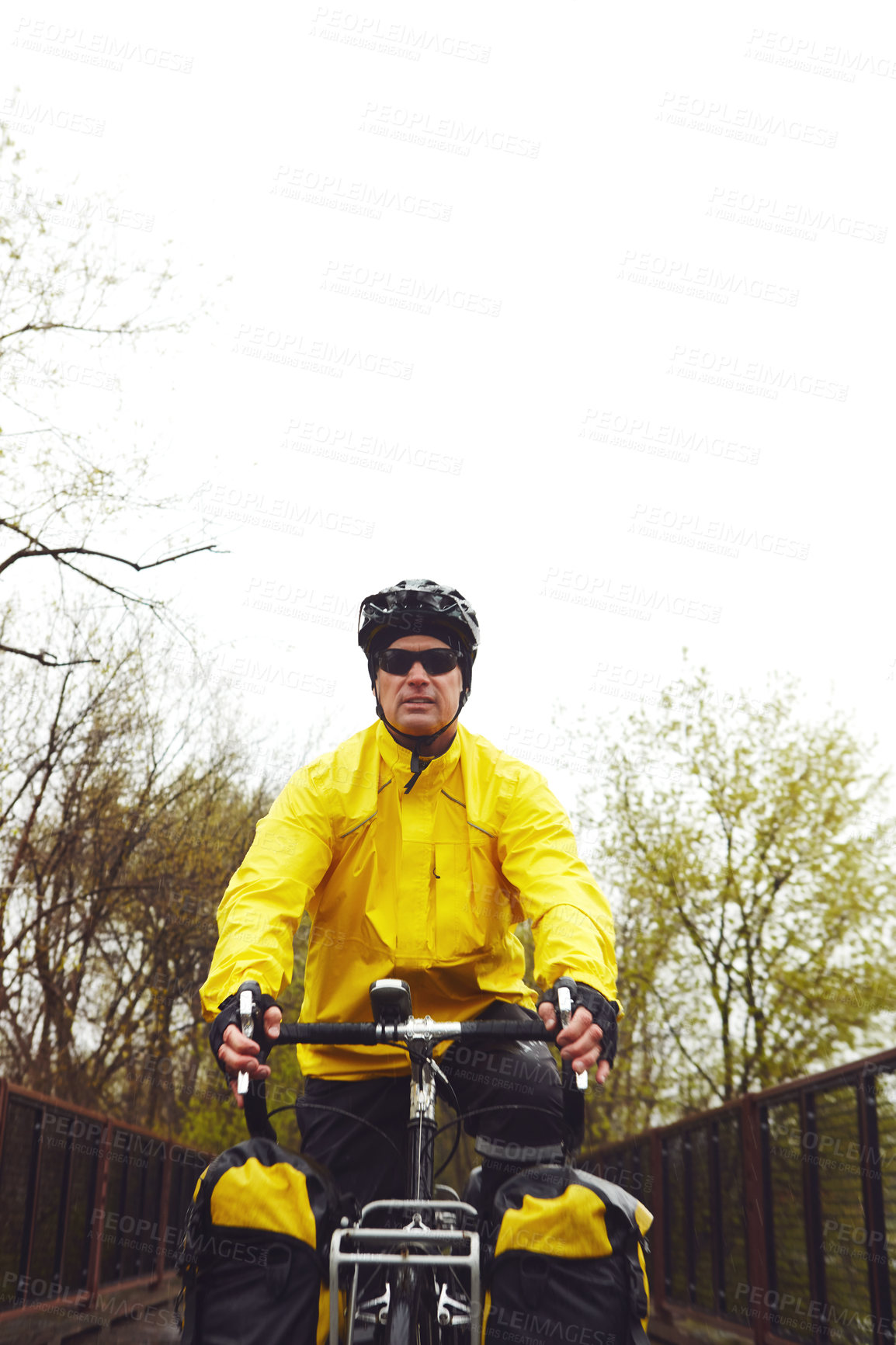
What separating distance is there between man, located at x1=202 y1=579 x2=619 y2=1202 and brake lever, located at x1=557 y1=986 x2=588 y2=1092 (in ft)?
0.81

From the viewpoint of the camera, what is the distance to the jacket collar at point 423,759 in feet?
11.8

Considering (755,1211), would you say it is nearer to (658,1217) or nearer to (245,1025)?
(658,1217)

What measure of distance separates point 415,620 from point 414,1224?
1818 millimetres

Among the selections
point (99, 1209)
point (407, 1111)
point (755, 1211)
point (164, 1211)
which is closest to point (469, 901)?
point (407, 1111)

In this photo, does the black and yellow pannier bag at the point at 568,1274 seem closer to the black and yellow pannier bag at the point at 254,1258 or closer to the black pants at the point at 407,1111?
the black and yellow pannier bag at the point at 254,1258

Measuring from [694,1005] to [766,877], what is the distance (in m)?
2.32

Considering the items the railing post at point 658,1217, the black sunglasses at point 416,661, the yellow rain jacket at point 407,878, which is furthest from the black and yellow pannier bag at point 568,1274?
the railing post at point 658,1217

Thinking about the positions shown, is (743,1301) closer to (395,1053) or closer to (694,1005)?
(395,1053)

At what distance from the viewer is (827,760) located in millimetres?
17031

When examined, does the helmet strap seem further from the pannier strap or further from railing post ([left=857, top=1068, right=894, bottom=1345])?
railing post ([left=857, top=1068, right=894, bottom=1345])

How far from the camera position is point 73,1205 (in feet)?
27.4

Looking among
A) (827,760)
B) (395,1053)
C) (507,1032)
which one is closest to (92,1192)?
(395,1053)

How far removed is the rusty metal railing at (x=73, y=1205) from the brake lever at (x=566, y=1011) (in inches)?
196

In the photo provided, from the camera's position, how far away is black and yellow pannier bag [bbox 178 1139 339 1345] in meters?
2.33
